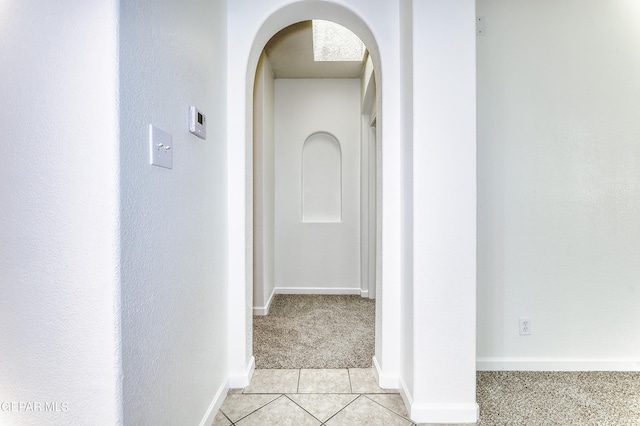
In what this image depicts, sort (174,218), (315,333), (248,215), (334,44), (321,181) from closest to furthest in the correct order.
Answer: (174,218), (248,215), (315,333), (334,44), (321,181)

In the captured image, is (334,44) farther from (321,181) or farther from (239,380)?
(239,380)

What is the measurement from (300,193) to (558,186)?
2.53 m

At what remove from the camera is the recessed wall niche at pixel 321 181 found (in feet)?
13.0

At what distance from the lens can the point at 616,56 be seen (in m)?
1.96

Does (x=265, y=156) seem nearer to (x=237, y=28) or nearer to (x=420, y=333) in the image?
(x=237, y=28)

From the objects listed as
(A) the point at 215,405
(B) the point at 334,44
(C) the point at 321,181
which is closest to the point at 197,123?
(A) the point at 215,405

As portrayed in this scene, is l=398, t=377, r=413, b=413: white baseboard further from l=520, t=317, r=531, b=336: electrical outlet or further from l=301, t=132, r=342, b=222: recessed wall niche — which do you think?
l=301, t=132, r=342, b=222: recessed wall niche

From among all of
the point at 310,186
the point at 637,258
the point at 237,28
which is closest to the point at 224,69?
the point at 237,28

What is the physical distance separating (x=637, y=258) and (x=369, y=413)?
1.96 metres

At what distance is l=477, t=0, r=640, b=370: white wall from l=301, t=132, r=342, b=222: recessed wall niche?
7.11 feet

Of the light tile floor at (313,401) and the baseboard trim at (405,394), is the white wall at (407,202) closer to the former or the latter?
the baseboard trim at (405,394)

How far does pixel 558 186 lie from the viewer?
1.96m

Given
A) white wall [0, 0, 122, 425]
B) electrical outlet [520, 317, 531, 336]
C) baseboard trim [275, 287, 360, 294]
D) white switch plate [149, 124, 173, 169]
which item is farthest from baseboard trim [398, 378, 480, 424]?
baseboard trim [275, 287, 360, 294]

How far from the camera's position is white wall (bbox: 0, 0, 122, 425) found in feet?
2.60
